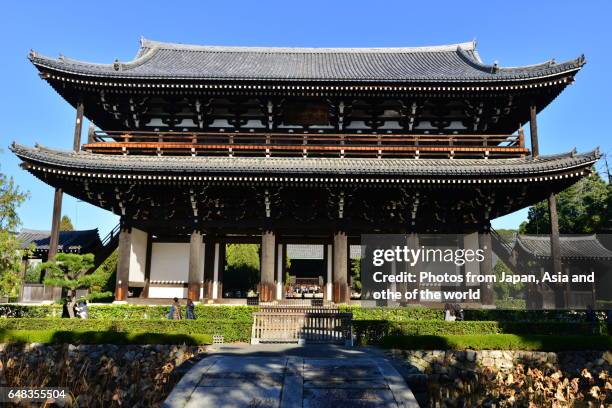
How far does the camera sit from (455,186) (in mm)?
18891

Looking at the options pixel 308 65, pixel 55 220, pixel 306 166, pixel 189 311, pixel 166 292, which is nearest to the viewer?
pixel 189 311

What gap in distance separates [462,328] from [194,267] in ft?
38.9

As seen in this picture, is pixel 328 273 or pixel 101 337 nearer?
pixel 101 337

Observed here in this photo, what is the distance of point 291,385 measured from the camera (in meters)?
7.95

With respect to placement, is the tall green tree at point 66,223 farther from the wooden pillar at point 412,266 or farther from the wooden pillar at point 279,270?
the wooden pillar at point 412,266

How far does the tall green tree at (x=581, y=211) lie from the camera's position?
39.9m

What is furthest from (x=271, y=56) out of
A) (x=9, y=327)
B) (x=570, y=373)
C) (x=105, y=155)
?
(x=570, y=373)

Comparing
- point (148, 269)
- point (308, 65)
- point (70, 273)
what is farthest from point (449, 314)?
point (308, 65)

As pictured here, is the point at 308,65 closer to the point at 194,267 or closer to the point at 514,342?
A: the point at 194,267

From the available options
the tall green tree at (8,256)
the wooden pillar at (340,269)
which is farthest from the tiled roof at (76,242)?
the wooden pillar at (340,269)

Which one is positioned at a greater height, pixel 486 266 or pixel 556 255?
pixel 556 255

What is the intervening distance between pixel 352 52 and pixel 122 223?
20214 mm

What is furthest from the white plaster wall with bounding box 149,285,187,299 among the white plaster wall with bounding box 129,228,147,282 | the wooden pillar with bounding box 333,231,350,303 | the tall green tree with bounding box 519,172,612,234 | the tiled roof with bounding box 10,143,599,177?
the tall green tree with bounding box 519,172,612,234

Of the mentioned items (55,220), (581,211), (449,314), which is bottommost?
(449,314)
